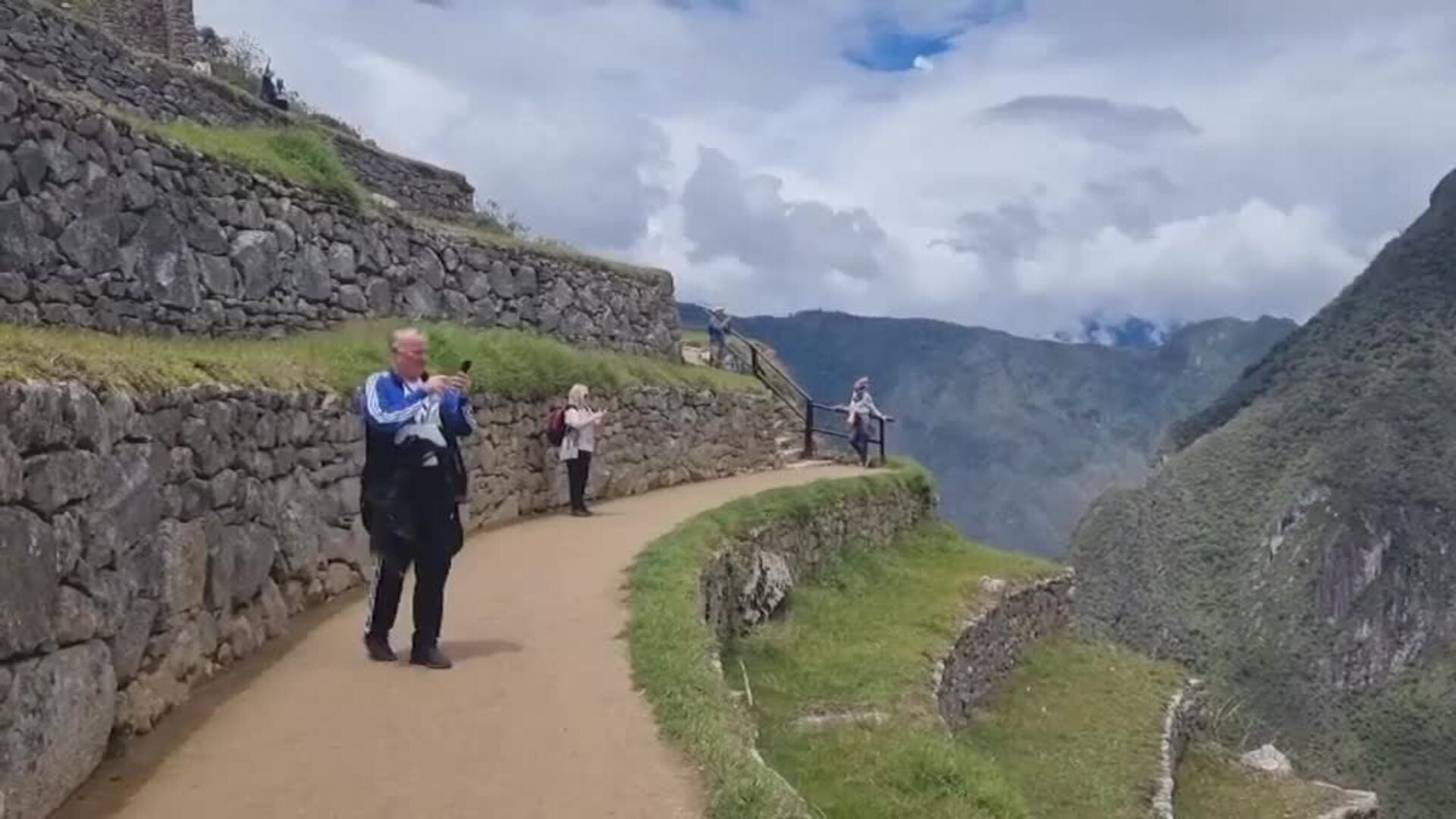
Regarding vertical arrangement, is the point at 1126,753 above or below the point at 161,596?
below

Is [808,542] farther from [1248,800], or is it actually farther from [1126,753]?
[1248,800]

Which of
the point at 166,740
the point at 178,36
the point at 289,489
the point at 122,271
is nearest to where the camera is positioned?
the point at 166,740

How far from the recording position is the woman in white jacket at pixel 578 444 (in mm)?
13945

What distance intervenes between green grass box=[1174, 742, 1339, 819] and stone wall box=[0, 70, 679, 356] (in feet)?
34.3

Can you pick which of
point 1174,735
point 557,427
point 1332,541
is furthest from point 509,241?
point 1332,541

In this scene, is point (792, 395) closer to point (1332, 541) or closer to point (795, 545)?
point (795, 545)

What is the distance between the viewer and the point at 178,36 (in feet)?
63.5

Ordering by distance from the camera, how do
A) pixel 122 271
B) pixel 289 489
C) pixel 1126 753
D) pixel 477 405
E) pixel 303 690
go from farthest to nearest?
pixel 1126 753 → pixel 477 405 → pixel 122 271 → pixel 289 489 → pixel 303 690

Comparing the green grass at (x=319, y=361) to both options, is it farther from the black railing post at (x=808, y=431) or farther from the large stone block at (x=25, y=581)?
the black railing post at (x=808, y=431)

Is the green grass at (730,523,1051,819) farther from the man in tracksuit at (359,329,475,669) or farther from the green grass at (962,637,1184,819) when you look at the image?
the man in tracksuit at (359,329,475,669)

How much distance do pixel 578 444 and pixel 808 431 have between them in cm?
987

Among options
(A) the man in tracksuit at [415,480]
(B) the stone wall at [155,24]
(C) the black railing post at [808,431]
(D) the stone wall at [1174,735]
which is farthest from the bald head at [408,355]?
(C) the black railing post at [808,431]

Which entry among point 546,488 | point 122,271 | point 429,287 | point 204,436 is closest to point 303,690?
point 204,436

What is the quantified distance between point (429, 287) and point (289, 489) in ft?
24.8
